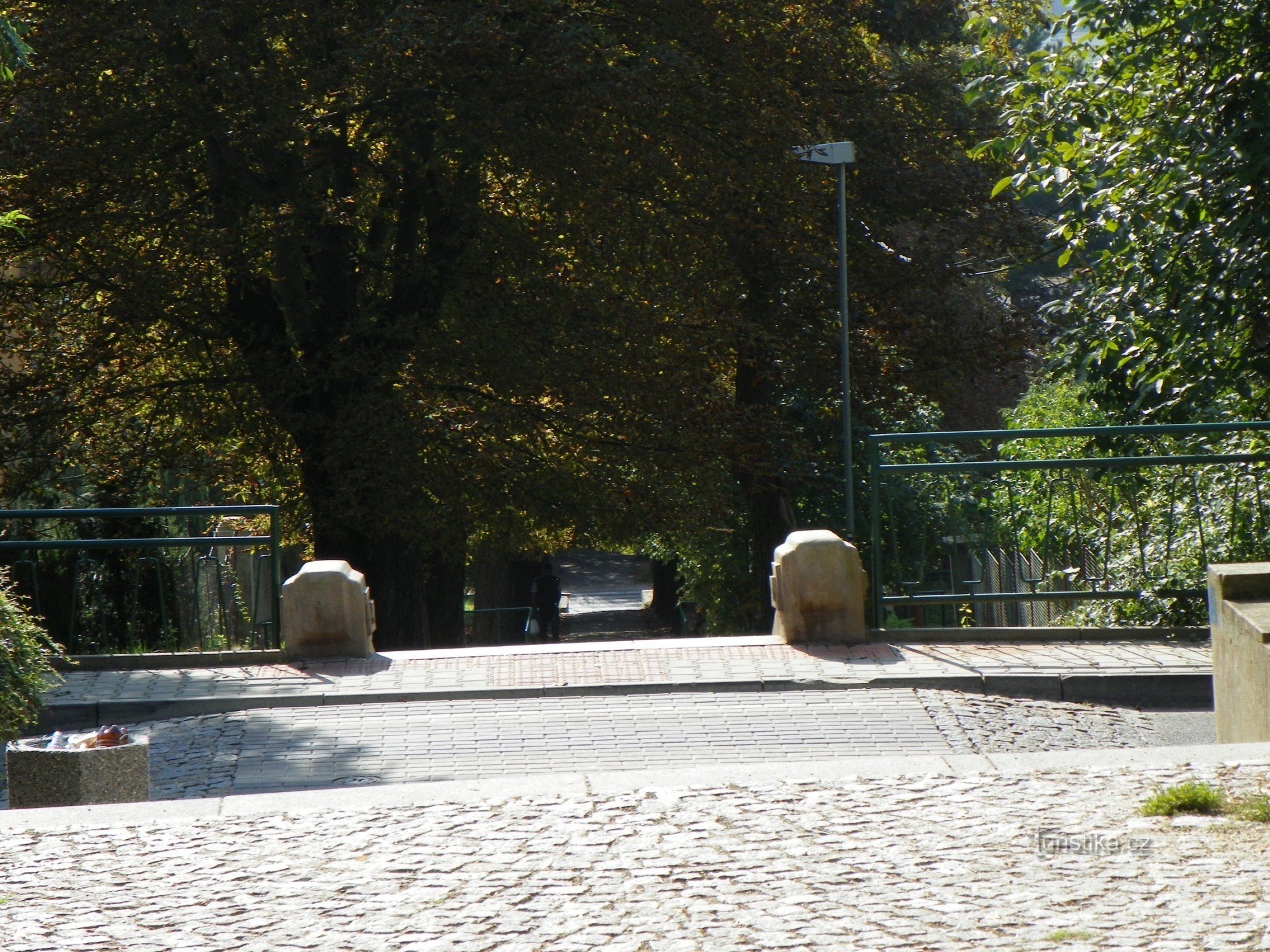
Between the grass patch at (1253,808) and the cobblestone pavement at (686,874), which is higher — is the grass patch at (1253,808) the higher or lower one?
the higher one

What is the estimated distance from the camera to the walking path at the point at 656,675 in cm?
873

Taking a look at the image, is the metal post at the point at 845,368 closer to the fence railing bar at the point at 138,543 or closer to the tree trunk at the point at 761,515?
the tree trunk at the point at 761,515

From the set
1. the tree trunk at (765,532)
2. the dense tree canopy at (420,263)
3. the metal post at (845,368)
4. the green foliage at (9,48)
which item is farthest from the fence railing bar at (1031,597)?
the tree trunk at (765,532)

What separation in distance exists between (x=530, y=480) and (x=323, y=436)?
7.42 ft

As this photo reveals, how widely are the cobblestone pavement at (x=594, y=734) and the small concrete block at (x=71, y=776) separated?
0.65 m

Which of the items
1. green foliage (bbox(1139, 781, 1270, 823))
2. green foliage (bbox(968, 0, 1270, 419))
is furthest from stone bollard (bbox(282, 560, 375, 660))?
green foliage (bbox(1139, 781, 1270, 823))

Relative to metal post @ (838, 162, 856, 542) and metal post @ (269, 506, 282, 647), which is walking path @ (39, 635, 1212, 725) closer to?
metal post @ (269, 506, 282, 647)

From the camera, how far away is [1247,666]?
267 inches

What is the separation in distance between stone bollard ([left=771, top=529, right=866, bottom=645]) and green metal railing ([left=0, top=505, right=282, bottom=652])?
345cm

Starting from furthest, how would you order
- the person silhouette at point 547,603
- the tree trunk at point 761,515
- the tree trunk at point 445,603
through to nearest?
the person silhouette at point 547,603 → the tree trunk at point 445,603 → the tree trunk at point 761,515

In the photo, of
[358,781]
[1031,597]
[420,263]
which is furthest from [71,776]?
[420,263]

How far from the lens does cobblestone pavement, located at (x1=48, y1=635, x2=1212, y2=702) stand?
890 centimetres

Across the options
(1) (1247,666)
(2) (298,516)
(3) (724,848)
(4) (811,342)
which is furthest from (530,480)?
(3) (724,848)

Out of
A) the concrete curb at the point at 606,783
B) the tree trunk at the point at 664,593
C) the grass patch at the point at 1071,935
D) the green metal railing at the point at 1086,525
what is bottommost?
the tree trunk at the point at 664,593
